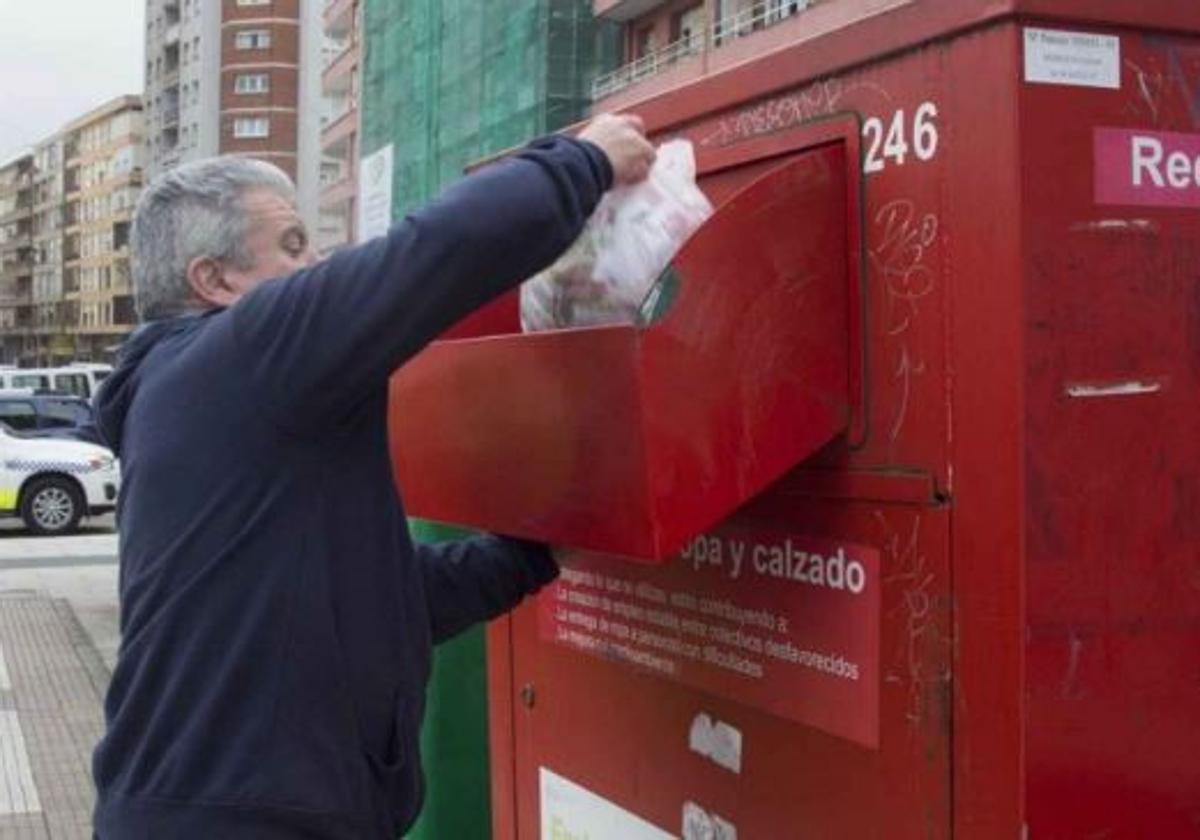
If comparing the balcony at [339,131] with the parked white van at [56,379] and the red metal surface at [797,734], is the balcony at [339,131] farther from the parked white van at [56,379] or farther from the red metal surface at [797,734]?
the red metal surface at [797,734]

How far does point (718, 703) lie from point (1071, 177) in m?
0.87

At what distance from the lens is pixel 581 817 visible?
7.91 ft

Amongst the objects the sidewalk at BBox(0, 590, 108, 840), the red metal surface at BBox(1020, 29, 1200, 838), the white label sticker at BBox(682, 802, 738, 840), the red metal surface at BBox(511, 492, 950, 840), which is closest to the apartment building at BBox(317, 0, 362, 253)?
the sidewalk at BBox(0, 590, 108, 840)

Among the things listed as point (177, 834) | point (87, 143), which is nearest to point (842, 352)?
point (177, 834)

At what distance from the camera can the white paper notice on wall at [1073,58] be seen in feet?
5.09

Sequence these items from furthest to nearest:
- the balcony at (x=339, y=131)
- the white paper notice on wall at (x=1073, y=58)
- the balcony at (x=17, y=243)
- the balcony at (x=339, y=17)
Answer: the balcony at (x=17, y=243)
the balcony at (x=339, y=17)
the balcony at (x=339, y=131)
the white paper notice on wall at (x=1073, y=58)

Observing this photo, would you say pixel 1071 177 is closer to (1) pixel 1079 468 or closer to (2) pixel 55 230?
(1) pixel 1079 468

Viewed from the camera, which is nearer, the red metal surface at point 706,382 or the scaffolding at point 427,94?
the red metal surface at point 706,382

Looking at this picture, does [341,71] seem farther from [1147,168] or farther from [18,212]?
[18,212]

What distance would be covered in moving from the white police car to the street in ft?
7.76

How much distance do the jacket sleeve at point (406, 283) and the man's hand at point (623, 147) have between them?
47 millimetres

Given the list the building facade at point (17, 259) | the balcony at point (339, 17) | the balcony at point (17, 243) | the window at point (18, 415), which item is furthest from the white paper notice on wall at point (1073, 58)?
the balcony at point (17, 243)

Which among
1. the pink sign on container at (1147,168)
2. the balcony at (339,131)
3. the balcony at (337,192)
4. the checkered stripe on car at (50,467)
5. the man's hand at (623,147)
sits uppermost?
the balcony at (339,131)

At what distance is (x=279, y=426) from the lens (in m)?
1.79
